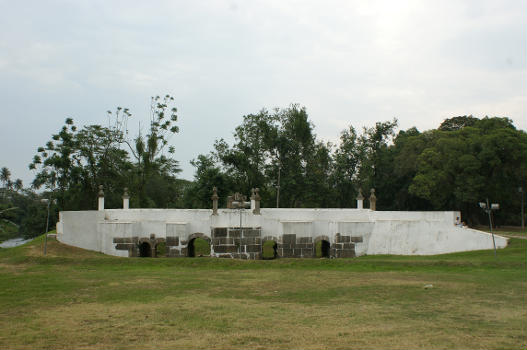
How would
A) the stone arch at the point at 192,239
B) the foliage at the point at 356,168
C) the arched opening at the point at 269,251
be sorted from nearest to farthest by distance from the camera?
the stone arch at the point at 192,239
the arched opening at the point at 269,251
the foliage at the point at 356,168

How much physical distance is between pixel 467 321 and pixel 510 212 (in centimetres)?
3379

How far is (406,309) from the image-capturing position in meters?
10.6

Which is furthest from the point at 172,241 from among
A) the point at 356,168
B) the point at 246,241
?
→ the point at 356,168

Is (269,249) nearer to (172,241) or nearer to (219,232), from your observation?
(219,232)

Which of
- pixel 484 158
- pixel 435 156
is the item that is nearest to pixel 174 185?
pixel 435 156

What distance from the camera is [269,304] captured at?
1141cm

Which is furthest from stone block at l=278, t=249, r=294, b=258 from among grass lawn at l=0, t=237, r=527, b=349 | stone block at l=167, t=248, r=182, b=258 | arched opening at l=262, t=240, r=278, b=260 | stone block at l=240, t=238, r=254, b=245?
stone block at l=167, t=248, r=182, b=258

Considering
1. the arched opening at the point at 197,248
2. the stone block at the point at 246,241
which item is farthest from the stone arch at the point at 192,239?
the stone block at the point at 246,241

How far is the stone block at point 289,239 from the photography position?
22.7m

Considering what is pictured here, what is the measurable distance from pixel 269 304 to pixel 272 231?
38.3 feet

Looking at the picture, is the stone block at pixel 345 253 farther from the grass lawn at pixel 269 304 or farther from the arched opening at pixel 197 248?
the arched opening at pixel 197 248

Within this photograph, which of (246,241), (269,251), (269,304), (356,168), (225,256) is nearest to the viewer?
(269,304)

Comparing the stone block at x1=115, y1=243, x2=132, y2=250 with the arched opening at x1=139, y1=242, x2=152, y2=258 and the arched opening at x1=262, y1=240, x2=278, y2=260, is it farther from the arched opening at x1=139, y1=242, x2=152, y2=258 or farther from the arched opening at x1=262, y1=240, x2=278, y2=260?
the arched opening at x1=262, y1=240, x2=278, y2=260

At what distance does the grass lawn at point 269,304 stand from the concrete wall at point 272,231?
8.48 ft
